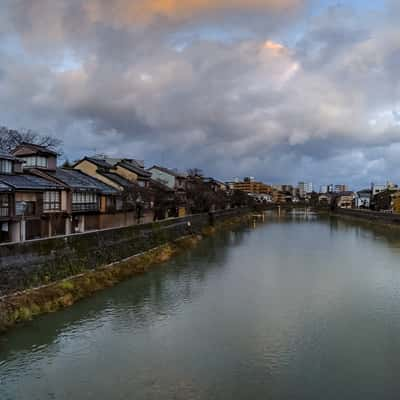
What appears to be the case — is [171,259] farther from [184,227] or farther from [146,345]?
[146,345]

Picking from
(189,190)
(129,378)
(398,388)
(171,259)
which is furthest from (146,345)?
(189,190)

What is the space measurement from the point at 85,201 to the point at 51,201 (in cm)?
294

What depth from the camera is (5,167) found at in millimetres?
18141

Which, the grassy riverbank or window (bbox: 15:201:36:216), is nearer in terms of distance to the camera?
the grassy riverbank

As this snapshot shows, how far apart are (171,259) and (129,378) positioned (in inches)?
545

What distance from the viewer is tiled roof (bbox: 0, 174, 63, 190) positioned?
1695cm

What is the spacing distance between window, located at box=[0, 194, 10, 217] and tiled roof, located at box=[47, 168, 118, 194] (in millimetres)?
4614

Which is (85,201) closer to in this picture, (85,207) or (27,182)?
(85,207)

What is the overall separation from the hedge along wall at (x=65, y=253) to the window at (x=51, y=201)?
12.7 ft

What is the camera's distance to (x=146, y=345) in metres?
9.31

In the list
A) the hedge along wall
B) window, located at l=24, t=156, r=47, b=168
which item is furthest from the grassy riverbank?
window, located at l=24, t=156, r=47, b=168

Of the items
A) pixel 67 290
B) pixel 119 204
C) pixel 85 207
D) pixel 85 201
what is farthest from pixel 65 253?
pixel 119 204

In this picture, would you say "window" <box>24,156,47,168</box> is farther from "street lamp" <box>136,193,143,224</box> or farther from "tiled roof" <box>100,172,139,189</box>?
"street lamp" <box>136,193,143,224</box>

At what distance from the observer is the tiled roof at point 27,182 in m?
17.0
